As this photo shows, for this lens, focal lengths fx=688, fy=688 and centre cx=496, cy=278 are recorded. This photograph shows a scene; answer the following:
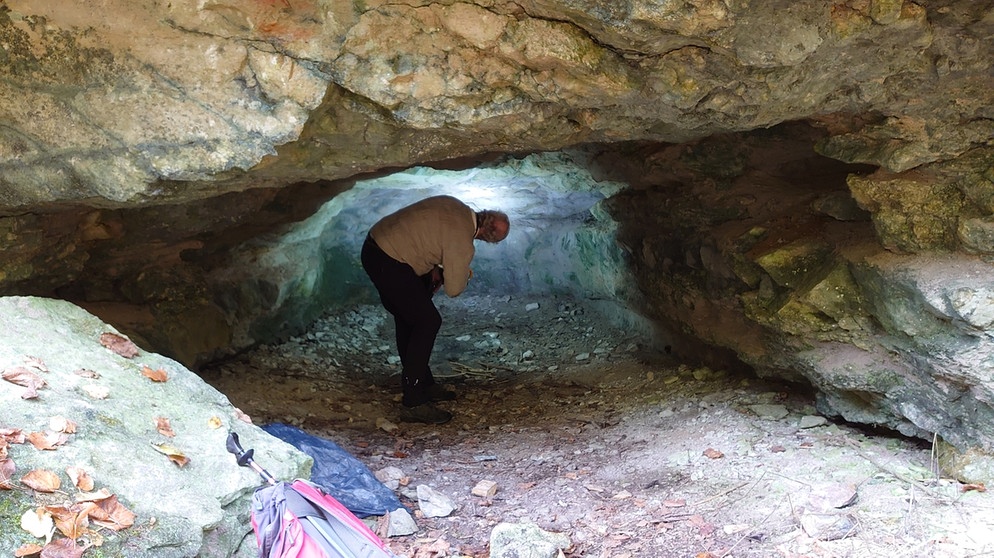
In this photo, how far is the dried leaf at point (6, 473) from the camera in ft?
6.00

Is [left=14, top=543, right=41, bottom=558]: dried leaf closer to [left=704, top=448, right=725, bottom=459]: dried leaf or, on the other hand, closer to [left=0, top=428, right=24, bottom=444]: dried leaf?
[left=0, top=428, right=24, bottom=444]: dried leaf

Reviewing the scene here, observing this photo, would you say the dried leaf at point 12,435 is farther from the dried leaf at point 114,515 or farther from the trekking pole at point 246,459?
the trekking pole at point 246,459

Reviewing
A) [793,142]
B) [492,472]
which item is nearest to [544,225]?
[793,142]

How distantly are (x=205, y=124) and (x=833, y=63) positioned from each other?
227 cm

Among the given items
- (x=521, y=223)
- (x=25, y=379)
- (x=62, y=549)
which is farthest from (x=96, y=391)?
(x=521, y=223)

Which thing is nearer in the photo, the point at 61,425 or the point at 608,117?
the point at 61,425

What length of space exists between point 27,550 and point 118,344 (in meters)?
1.11

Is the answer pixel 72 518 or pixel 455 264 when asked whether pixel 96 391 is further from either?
pixel 455 264

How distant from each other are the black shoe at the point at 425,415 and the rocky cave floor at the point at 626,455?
0.09m

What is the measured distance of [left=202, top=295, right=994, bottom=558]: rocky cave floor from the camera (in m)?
2.53

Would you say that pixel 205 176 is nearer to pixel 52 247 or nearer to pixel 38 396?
pixel 38 396

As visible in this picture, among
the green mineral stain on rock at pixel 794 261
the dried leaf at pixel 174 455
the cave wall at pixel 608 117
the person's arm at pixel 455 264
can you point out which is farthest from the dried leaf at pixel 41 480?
the green mineral stain on rock at pixel 794 261

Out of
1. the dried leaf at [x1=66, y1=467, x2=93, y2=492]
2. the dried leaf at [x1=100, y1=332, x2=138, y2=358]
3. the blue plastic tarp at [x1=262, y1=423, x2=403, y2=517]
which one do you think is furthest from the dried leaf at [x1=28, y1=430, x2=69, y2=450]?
the blue plastic tarp at [x1=262, y1=423, x2=403, y2=517]

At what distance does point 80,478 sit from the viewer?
77.0 inches
